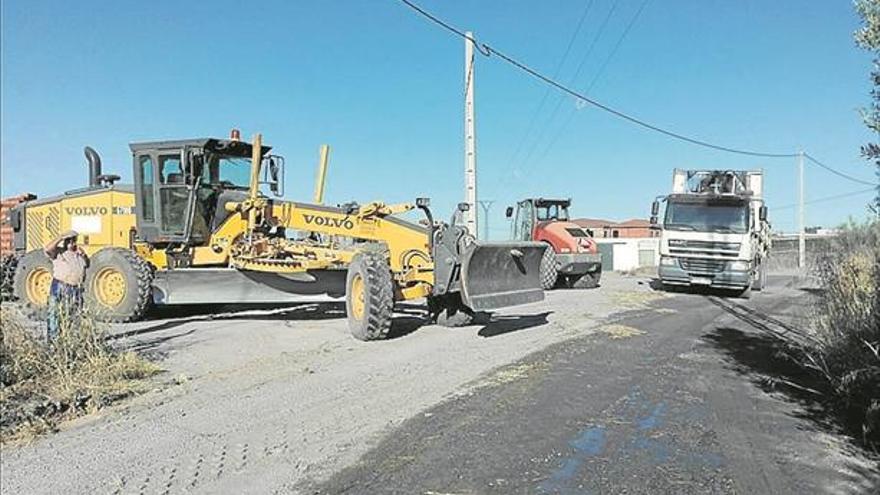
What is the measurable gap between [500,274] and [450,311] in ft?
5.47

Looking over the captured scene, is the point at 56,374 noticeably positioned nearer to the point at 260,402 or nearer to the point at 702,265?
the point at 260,402

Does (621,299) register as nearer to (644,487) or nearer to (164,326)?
(164,326)

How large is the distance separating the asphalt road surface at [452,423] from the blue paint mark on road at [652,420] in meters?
0.03

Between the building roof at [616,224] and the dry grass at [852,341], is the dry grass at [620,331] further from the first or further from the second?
the building roof at [616,224]

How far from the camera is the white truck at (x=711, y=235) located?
1827 centimetres

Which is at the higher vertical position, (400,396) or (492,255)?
(492,255)

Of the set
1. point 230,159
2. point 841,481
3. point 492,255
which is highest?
point 230,159

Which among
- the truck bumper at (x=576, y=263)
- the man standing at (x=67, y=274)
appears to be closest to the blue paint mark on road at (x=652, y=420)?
the man standing at (x=67, y=274)

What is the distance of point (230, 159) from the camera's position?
40.7ft

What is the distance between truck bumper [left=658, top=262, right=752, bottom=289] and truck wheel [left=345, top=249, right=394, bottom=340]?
11750 mm

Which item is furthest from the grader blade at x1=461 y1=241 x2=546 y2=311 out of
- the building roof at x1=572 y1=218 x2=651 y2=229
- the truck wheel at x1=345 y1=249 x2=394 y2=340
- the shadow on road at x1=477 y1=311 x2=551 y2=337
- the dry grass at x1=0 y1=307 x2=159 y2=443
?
the building roof at x1=572 y1=218 x2=651 y2=229

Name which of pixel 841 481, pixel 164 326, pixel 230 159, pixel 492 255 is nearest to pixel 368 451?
pixel 841 481

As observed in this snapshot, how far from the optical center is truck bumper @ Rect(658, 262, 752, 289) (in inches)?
718

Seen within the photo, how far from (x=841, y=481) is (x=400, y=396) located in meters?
3.74
